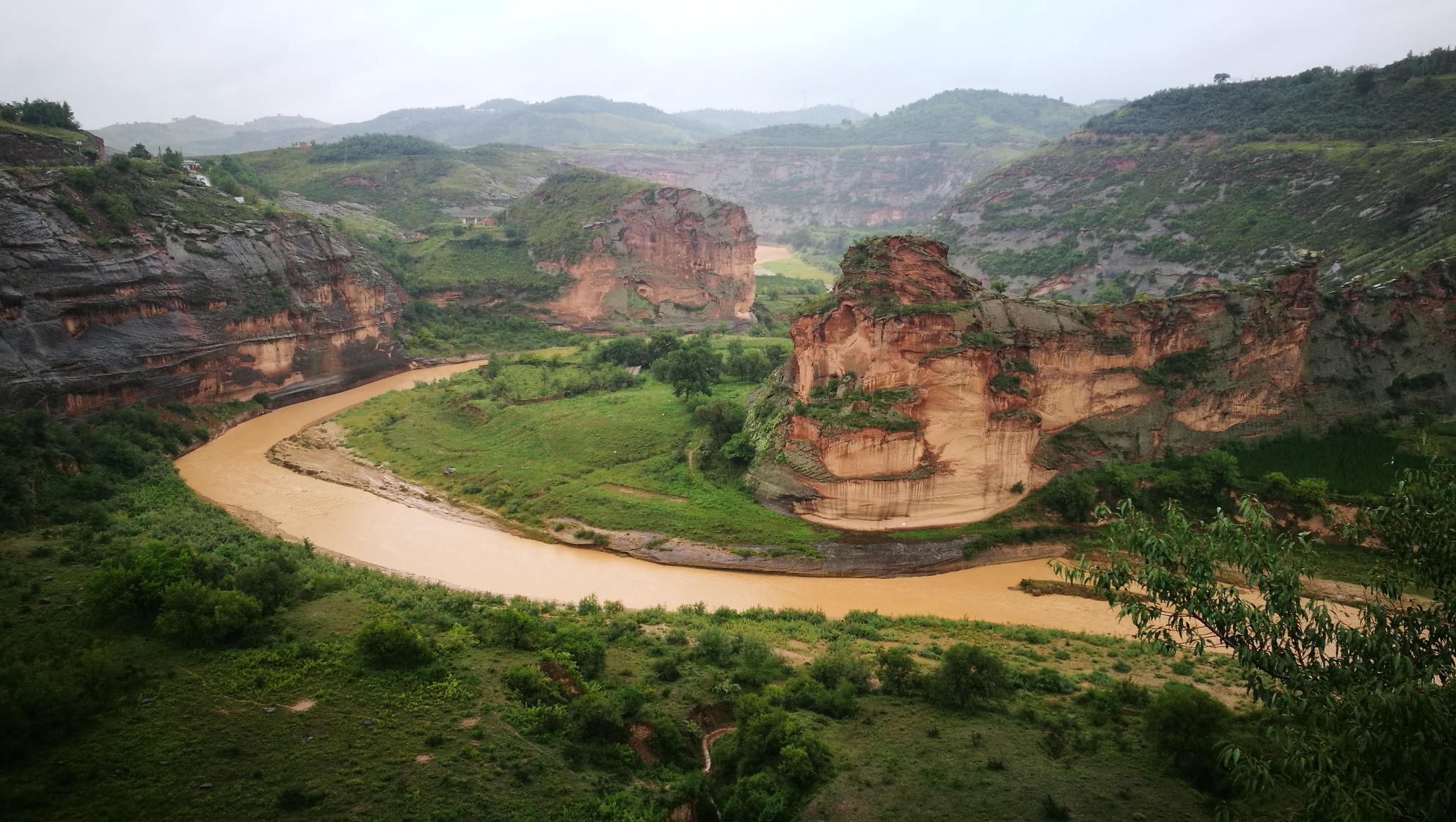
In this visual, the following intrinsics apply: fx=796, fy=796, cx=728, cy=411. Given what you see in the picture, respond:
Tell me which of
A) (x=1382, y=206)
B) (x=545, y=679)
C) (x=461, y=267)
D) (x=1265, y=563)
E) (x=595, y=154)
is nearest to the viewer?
(x=1265, y=563)

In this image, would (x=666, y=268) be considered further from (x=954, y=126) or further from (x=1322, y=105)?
(x=954, y=126)

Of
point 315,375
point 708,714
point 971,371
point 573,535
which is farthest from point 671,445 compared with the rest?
point 315,375

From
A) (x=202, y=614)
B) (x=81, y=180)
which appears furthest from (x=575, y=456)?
(x=81, y=180)

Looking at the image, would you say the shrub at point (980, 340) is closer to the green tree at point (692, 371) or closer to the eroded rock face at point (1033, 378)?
the eroded rock face at point (1033, 378)

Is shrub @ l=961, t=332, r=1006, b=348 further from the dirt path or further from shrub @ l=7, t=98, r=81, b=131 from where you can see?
the dirt path

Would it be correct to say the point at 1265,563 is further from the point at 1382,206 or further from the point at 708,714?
the point at 1382,206
